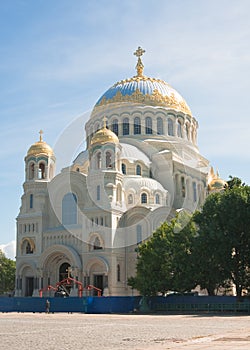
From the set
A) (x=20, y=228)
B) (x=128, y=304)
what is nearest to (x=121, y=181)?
(x=20, y=228)

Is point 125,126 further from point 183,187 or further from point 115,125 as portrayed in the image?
point 183,187

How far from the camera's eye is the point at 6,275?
6134 centimetres

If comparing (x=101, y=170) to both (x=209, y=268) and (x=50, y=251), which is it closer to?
(x=50, y=251)

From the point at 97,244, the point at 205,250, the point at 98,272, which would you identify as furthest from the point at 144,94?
the point at 205,250

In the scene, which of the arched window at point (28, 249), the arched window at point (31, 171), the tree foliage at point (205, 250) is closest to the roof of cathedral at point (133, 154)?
the arched window at point (31, 171)

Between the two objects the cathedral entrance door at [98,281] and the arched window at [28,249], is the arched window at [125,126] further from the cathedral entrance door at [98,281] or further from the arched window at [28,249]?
the cathedral entrance door at [98,281]

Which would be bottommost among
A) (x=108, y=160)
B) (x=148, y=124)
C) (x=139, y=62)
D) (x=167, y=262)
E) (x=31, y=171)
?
(x=167, y=262)

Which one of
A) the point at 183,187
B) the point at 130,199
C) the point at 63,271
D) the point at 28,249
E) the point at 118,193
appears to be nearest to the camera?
the point at 118,193

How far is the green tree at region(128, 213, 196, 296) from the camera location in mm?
34312

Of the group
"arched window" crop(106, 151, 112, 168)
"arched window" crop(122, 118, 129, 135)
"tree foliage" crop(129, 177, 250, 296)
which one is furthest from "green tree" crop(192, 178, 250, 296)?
"arched window" crop(122, 118, 129, 135)

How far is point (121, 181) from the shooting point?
44281mm

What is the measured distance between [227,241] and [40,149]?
20.9m

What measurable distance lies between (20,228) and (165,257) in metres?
16.2

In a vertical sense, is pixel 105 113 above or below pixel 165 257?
above
